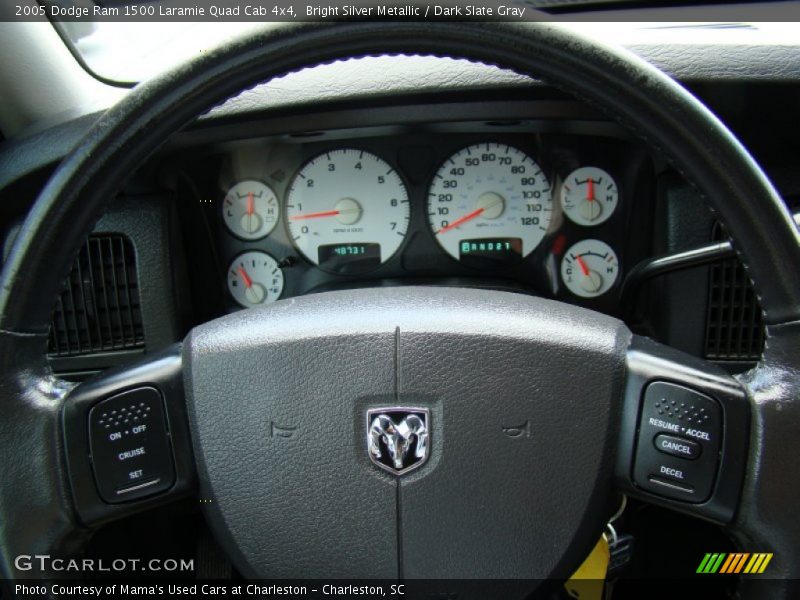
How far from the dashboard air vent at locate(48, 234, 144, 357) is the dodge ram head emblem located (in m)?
0.91

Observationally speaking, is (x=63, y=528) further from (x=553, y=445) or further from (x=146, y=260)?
(x=146, y=260)

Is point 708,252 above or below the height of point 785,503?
above

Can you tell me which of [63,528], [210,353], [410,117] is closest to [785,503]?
[210,353]

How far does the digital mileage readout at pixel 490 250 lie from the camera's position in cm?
175

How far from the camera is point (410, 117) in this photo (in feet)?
5.03

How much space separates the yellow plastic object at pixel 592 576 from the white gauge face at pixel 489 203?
2.56 feet

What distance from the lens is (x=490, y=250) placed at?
175 cm

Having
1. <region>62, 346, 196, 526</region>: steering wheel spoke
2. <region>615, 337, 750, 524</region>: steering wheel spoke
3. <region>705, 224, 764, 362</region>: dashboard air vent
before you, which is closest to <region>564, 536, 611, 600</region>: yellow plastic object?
<region>615, 337, 750, 524</region>: steering wheel spoke

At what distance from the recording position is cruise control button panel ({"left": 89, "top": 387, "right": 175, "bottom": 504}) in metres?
0.81

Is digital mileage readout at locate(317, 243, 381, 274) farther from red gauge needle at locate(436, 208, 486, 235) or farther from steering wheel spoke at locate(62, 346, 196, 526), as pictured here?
steering wheel spoke at locate(62, 346, 196, 526)

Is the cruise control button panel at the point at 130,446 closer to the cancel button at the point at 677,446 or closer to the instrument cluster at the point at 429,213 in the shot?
the cancel button at the point at 677,446

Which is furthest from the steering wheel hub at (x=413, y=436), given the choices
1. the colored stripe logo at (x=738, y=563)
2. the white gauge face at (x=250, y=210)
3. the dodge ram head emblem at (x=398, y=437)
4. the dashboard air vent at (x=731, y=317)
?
the white gauge face at (x=250, y=210)

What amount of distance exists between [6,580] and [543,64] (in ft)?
2.38

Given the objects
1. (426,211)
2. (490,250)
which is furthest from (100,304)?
(490,250)
